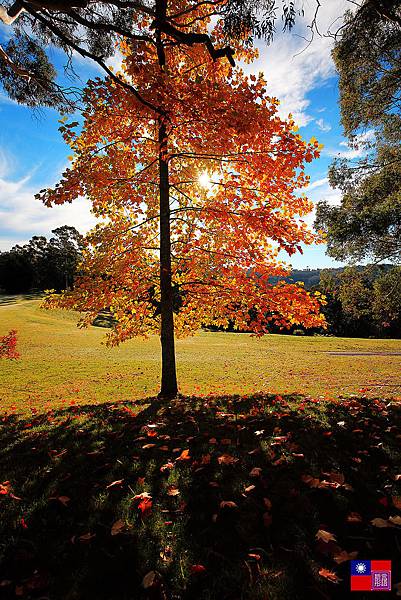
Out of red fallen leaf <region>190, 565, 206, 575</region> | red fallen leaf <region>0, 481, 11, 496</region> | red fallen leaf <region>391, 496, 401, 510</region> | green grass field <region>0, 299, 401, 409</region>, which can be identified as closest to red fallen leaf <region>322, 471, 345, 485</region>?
red fallen leaf <region>391, 496, 401, 510</region>

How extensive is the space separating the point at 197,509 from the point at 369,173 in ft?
43.9

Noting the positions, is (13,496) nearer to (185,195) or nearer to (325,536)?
(325,536)

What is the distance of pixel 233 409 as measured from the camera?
6.49 metres

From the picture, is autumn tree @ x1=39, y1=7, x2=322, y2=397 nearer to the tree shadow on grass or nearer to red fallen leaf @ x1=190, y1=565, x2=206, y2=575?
the tree shadow on grass

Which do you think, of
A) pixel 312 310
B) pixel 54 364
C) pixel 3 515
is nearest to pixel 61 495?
pixel 3 515

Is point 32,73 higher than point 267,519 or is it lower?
higher

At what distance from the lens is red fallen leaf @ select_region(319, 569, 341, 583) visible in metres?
2.12

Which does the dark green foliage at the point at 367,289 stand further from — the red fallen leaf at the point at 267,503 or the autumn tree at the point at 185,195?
the red fallen leaf at the point at 267,503

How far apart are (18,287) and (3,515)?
87421 millimetres

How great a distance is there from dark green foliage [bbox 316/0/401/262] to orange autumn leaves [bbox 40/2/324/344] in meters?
4.92

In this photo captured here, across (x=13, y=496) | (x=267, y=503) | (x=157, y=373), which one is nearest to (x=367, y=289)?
(x=157, y=373)

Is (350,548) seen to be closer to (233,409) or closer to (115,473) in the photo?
(115,473)

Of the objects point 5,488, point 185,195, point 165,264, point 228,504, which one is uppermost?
point 185,195

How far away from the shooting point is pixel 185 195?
8.25 meters
